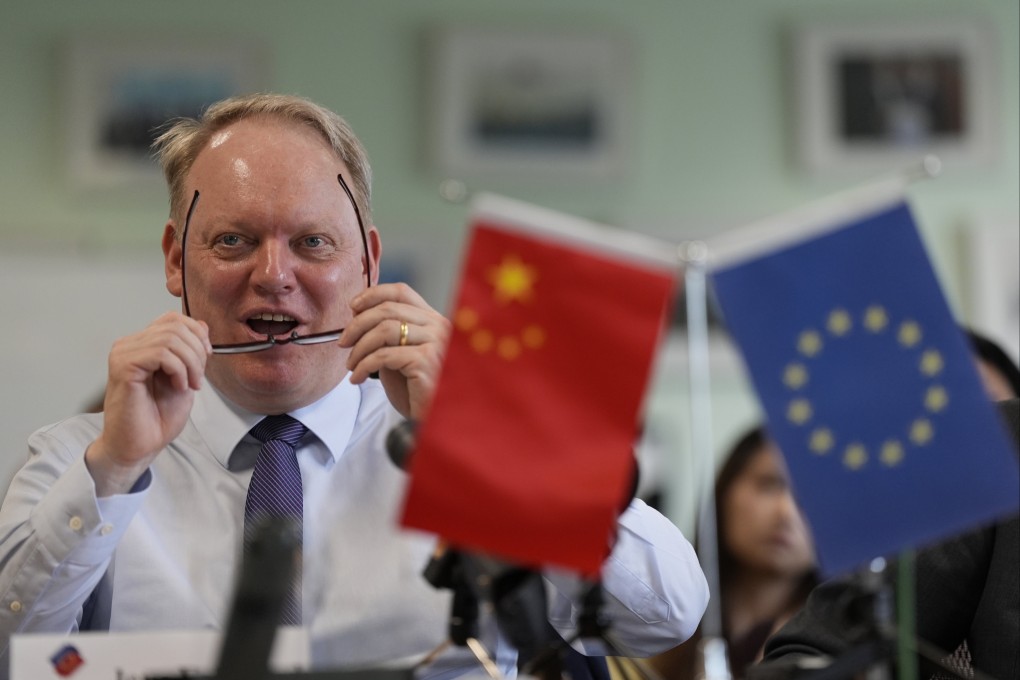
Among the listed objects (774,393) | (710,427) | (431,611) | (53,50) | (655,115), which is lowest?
(710,427)

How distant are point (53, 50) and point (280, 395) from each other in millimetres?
2307

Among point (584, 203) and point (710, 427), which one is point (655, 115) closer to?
point (584, 203)

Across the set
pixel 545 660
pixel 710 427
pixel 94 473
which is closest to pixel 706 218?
pixel 710 427

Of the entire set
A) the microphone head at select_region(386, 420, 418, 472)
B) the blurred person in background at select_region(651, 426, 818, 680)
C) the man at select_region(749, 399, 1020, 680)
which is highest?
the microphone head at select_region(386, 420, 418, 472)

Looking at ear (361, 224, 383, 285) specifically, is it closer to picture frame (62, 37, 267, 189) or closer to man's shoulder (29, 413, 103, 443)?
man's shoulder (29, 413, 103, 443)

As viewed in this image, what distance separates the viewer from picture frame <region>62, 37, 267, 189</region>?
3545 mm

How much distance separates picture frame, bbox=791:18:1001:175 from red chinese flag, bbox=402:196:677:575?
112 inches

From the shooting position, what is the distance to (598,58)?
3.65m

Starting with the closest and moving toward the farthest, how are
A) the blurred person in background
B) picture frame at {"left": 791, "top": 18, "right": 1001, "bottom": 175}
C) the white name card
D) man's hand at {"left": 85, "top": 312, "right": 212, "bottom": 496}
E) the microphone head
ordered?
the microphone head → the white name card → man's hand at {"left": 85, "top": 312, "right": 212, "bottom": 496} → the blurred person in background → picture frame at {"left": 791, "top": 18, "right": 1001, "bottom": 175}

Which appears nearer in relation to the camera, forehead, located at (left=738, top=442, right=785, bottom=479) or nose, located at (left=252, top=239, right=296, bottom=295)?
nose, located at (left=252, top=239, right=296, bottom=295)

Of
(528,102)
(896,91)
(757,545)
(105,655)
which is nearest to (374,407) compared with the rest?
(105,655)

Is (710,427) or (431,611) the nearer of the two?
(431,611)

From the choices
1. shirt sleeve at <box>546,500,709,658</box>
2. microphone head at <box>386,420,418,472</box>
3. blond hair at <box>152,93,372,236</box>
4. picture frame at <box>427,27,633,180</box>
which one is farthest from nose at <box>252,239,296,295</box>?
picture frame at <box>427,27,633,180</box>

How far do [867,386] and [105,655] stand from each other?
0.66 metres
